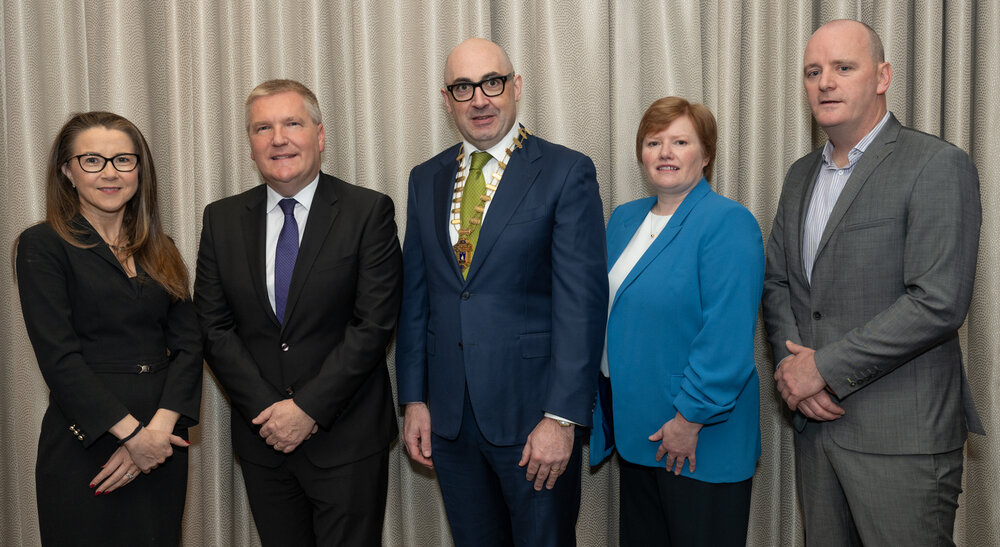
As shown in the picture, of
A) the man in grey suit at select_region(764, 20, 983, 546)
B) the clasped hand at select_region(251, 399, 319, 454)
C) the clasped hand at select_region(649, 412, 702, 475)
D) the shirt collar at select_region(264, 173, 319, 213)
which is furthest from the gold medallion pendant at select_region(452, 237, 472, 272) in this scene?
the man in grey suit at select_region(764, 20, 983, 546)

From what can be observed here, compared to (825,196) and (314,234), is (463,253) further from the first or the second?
(825,196)

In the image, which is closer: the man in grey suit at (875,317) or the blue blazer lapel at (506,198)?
the man in grey suit at (875,317)

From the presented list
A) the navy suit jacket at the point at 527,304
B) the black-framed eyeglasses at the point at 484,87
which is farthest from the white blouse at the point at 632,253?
the black-framed eyeglasses at the point at 484,87

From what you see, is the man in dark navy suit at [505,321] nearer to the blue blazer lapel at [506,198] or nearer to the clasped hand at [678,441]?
the blue blazer lapel at [506,198]

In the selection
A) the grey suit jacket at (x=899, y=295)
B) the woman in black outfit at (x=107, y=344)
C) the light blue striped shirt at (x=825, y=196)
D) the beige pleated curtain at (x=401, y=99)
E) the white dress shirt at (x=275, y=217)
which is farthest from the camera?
the beige pleated curtain at (x=401, y=99)

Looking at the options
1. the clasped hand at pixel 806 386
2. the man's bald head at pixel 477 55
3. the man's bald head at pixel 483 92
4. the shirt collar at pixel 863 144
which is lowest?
the clasped hand at pixel 806 386

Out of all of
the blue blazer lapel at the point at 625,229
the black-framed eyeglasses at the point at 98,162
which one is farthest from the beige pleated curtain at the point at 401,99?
the black-framed eyeglasses at the point at 98,162

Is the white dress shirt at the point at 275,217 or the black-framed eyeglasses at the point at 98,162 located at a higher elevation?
the black-framed eyeglasses at the point at 98,162

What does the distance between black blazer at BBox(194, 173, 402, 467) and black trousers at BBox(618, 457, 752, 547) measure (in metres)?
0.87

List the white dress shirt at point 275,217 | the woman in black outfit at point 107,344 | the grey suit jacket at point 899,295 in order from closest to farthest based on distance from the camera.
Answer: the grey suit jacket at point 899,295 → the woman in black outfit at point 107,344 → the white dress shirt at point 275,217

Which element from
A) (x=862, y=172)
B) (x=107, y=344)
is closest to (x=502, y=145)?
(x=862, y=172)

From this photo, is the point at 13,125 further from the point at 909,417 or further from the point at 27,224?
the point at 909,417

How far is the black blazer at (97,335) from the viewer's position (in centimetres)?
194

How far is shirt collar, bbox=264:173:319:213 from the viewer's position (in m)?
2.23
